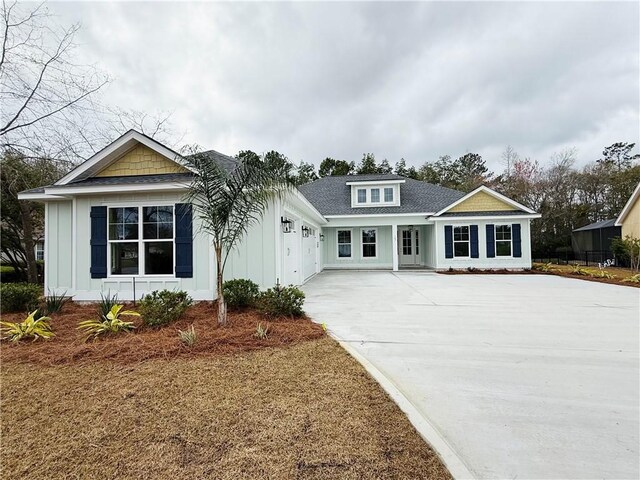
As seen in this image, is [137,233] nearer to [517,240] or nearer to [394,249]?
[394,249]

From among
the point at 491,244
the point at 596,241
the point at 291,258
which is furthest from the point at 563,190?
the point at 291,258

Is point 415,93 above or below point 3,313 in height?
above

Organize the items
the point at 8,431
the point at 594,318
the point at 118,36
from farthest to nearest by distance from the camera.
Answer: the point at 118,36 → the point at 594,318 → the point at 8,431

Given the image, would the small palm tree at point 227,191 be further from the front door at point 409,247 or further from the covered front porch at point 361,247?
the front door at point 409,247

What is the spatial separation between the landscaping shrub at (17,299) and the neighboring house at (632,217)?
87.9ft

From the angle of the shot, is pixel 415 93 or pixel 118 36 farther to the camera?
pixel 415 93

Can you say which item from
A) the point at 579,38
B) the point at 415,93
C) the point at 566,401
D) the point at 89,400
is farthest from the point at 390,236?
the point at 89,400

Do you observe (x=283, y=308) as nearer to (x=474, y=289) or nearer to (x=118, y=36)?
(x=474, y=289)

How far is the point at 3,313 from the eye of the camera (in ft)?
21.5

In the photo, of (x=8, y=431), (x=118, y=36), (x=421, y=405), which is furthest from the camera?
(x=118, y=36)

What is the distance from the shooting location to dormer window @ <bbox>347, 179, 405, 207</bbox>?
1769cm

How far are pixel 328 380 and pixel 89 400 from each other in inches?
94.4

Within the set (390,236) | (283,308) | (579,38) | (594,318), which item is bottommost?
(594,318)

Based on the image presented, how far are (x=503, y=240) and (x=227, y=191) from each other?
14912mm
